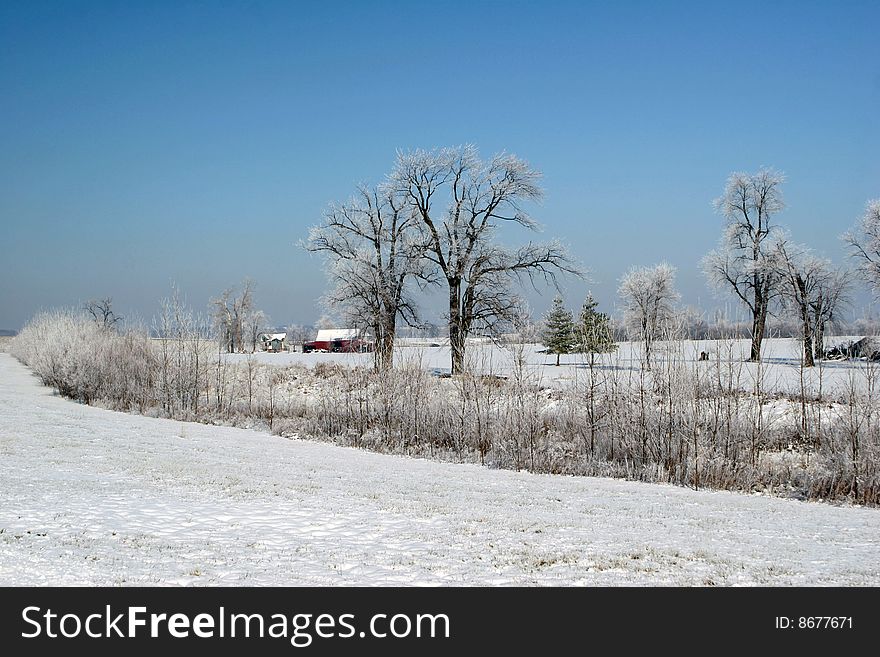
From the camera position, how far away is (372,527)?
7.30m

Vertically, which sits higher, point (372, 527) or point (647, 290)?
point (647, 290)

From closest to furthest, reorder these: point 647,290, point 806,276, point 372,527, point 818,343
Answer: point 372,527 → point 818,343 → point 806,276 → point 647,290

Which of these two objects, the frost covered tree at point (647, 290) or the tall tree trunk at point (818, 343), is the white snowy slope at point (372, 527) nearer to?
the tall tree trunk at point (818, 343)

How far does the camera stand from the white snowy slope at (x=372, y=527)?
5.55 metres

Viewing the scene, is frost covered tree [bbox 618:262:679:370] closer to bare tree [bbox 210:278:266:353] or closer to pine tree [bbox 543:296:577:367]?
pine tree [bbox 543:296:577:367]

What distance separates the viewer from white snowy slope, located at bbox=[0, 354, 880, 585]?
18.2 ft

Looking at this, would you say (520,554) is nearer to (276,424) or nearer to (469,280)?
(276,424)

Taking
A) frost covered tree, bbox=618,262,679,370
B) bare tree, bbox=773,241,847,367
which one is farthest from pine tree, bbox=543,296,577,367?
bare tree, bbox=773,241,847,367

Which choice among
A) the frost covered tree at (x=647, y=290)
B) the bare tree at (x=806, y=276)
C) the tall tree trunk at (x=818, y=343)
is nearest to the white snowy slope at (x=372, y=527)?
the tall tree trunk at (x=818, y=343)

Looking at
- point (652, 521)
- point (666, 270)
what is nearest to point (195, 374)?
point (652, 521)

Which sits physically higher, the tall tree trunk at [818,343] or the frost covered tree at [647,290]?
the frost covered tree at [647,290]

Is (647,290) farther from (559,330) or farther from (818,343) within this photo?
(818,343)

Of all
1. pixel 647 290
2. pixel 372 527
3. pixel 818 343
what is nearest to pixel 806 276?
pixel 647 290

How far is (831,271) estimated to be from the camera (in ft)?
135
